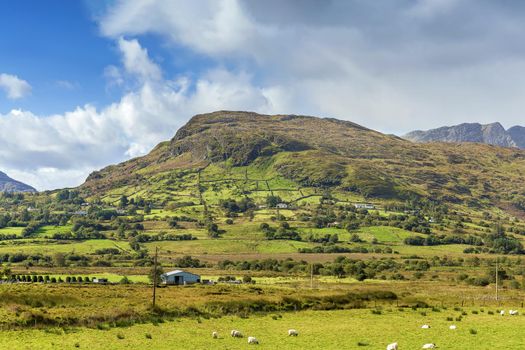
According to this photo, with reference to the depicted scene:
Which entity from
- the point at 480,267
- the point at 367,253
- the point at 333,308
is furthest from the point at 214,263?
the point at 333,308

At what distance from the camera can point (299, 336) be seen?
148ft

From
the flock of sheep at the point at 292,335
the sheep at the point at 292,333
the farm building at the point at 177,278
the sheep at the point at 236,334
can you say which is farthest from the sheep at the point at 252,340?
the farm building at the point at 177,278

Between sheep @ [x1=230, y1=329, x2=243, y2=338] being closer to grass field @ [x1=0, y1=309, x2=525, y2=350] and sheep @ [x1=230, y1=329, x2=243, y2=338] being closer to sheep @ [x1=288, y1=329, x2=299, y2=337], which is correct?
grass field @ [x1=0, y1=309, x2=525, y2=350]

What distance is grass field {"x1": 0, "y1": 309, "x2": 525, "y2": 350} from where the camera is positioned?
130 feet

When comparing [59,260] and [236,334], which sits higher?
[236,334]

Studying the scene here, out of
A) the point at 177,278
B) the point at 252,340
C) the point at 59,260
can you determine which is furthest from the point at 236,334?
the point at 59,260

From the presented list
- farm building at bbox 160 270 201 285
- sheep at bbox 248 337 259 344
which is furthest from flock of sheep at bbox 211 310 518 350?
farm building at bbox 160 270 201 285

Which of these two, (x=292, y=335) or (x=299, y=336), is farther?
(x=292, y=335)

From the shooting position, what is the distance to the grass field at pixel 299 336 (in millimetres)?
39531

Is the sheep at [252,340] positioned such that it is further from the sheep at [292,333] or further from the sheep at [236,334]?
the sheep at [292,333]

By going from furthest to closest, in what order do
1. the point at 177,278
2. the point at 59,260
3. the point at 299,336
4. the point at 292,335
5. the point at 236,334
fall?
the point at 59,260
the point at 177,278
the point at 292,335
the point at 299,336
the point at 236,334

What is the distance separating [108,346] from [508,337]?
34.7 m

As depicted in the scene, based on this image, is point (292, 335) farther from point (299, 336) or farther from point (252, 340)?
point (252, 340)

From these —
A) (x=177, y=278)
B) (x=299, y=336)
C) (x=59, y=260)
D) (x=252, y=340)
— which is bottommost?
(x=59, y=260)
